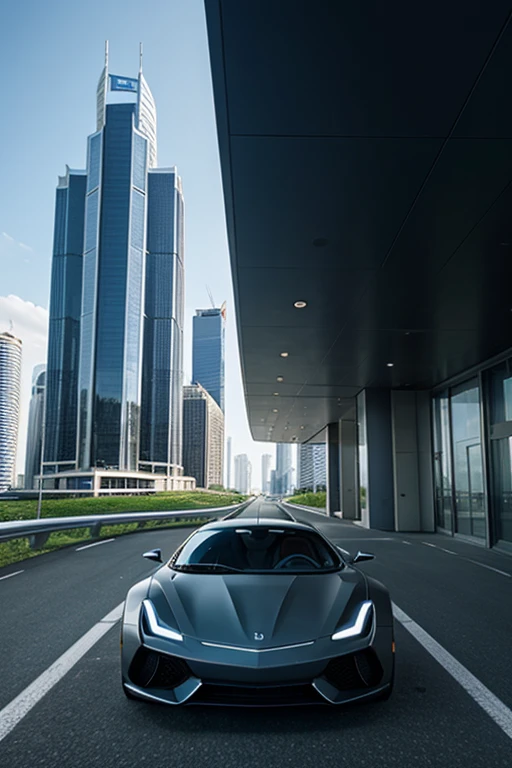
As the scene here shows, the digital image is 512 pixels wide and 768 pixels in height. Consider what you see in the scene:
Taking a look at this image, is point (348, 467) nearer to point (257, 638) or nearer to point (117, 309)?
point (257, 638)

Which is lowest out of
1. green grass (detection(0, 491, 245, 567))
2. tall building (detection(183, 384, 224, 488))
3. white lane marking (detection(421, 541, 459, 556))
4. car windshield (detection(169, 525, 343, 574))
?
white lane marking (detection(421, 541, 459, 556))

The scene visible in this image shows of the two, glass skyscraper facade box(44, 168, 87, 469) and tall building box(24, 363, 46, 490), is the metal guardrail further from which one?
tall building box(24, 363, 46, 490)

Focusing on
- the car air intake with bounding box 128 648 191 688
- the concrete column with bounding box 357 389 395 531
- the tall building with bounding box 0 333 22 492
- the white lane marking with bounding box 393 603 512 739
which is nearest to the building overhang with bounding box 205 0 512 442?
the car air intake with bounding box 128 648 191 688

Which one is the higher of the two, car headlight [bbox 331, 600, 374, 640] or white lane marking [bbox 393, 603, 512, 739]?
car headlight [bbox 331, 600, 374, 640]

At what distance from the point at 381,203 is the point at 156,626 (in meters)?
6.55

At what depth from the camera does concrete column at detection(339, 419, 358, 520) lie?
3388cm

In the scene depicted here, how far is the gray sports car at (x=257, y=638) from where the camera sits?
3.20m

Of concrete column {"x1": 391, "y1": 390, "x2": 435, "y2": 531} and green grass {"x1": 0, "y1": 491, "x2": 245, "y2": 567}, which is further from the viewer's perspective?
concrete column {"x1": 391, "y1": 390, "x2": 435, "y2": 531}

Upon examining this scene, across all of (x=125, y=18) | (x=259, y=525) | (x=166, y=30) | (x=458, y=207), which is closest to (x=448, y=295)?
(x=458, y=207)

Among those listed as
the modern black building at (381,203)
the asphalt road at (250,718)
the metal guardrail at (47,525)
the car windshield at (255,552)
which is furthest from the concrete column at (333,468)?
the car windshield at (255,552)

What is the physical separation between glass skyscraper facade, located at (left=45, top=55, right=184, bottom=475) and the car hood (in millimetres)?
122865

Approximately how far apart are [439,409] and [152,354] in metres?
126

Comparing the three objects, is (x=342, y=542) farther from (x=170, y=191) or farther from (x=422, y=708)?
(x=170, y=191)

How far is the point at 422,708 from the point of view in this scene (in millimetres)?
3654
